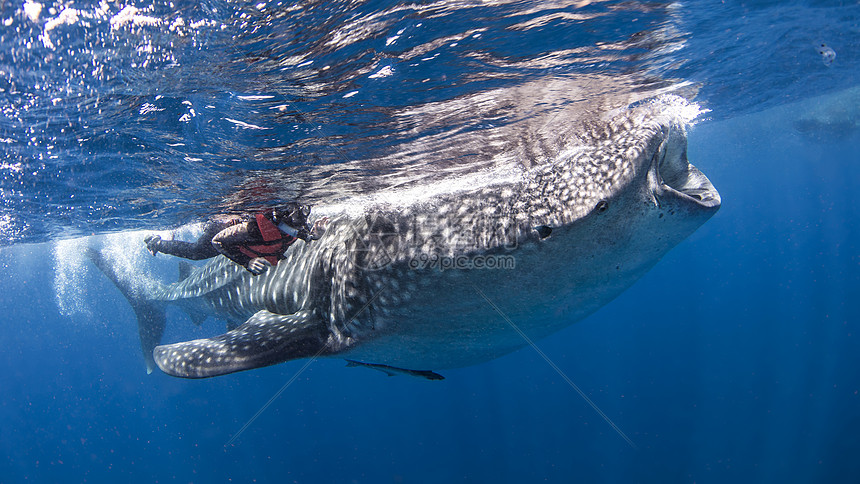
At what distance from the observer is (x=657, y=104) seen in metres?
7.81

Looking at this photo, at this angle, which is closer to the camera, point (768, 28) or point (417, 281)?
point (417, 281)

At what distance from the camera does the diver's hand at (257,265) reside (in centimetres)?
533

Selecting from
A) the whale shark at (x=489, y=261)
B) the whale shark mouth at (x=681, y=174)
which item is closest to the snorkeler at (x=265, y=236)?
the whale shark at (x=489, y=261)

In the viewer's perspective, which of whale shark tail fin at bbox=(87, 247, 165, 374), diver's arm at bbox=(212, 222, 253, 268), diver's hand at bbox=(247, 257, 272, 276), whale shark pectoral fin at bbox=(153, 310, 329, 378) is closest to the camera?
whale shark pectoral fin at bbox=(153, 310, 329, 378)

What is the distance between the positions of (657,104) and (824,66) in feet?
26.2

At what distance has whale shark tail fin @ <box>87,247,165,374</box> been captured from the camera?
1064 cm

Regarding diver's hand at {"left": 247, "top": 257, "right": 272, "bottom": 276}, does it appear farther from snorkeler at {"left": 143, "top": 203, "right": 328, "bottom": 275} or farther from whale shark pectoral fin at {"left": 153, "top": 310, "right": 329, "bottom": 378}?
whale shark pectoral fin at {"left": 153, "top": 310, "right": 329, "bottom": 378}

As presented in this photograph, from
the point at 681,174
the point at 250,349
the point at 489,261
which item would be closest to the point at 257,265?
the point at 250,349

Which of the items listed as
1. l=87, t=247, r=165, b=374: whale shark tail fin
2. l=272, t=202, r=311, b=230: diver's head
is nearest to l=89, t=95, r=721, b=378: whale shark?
l=272, t=202, r=311, b=230: diver's head

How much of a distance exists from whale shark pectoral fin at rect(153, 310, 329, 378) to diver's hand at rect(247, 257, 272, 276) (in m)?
0.99

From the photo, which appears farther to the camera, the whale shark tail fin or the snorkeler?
the whale shark tail fin

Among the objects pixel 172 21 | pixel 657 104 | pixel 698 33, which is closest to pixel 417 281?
pixel 172 21

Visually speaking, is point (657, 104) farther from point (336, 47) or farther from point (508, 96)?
point (336, 47)

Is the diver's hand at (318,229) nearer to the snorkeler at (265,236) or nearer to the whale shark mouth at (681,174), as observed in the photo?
the snorkeler at (265,236)
